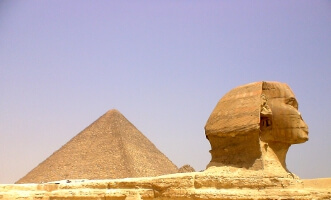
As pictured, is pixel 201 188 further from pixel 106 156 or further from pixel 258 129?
pixel 106 156

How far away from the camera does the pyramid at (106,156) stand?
23250 mm

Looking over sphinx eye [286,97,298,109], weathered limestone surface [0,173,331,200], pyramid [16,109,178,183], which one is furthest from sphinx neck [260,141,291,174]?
pyramid [16,109,178,183]

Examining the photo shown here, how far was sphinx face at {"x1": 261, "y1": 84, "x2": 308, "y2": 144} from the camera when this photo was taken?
29.7 feet

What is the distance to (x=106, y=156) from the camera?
24.4 metres

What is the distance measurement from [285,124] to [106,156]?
16.7 meters

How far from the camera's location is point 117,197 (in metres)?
10.6

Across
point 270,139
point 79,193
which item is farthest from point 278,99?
point 79,193

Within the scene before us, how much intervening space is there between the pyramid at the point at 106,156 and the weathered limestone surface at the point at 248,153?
13071mm

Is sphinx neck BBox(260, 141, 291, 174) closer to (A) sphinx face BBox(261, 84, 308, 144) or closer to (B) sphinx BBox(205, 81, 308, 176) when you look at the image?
(B) sphinx BBox(205, 81, 308, 176)

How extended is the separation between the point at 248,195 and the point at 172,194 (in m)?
1.90

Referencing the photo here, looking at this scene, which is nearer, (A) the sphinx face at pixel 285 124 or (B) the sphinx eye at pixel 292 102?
(A) the sphinx face at pixel 285 124

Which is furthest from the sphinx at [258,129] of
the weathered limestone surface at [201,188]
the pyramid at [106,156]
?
the pyramid at [106,156]

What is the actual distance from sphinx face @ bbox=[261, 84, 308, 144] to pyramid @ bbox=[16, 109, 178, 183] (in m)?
14.0

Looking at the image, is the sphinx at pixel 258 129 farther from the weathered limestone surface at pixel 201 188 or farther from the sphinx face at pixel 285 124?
the weathered limestone surface at pixel 201 188
